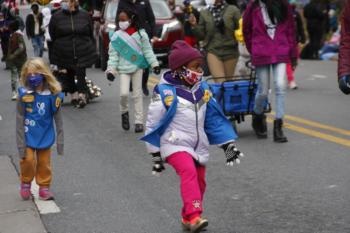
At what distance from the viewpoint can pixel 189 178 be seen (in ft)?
21.7

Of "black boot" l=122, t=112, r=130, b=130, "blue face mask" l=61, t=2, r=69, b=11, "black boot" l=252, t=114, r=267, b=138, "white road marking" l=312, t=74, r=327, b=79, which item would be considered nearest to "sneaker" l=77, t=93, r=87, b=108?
"blue face mask" l=61, t=2, r=69, b=11

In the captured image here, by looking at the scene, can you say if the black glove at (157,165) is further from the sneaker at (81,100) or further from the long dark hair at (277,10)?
the sneaker at (81,100)

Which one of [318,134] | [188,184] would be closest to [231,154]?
[188,184]

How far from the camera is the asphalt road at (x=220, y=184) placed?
280 inches

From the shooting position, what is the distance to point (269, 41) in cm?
1065

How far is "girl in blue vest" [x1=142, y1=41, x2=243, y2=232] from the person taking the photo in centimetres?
672

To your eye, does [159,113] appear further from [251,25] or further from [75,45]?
[75,45]

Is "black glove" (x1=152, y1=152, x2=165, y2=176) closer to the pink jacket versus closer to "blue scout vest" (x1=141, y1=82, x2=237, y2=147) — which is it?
"blue scout vest" (x1=141, y1=82, x2=237, y2=147)

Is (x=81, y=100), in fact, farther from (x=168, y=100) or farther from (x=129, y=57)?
(x=168, y=100)

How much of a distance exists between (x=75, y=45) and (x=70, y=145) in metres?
4.01

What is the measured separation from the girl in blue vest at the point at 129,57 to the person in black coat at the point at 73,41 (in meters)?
2.73

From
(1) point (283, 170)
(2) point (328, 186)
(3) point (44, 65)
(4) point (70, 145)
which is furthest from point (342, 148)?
(3) point (44, 65)

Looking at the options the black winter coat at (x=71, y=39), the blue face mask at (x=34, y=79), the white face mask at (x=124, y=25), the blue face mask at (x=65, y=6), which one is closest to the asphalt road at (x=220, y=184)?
the blue face mask at (x=34, y=79)

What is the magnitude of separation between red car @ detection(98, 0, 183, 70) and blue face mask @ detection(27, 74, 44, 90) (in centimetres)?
1414
